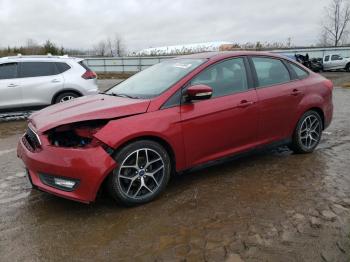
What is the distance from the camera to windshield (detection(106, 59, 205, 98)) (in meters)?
4.55

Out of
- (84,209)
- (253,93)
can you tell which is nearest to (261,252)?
(84,209)

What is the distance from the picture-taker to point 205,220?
375cm

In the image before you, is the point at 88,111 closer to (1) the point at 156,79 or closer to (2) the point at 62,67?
(1) the point at 156,79

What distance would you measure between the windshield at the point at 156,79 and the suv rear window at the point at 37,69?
5.24 m

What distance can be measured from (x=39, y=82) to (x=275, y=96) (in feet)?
21.7

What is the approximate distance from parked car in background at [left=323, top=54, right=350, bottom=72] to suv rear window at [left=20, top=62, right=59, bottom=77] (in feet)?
83.3

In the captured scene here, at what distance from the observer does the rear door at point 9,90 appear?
959cm

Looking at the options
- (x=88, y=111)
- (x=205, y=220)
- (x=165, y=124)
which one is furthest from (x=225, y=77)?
(x=205, y=220)

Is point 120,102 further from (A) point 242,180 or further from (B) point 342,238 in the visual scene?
(B) point 342,238

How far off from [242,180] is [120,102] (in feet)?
5.77

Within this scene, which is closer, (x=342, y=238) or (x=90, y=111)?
(x=342, y=238)

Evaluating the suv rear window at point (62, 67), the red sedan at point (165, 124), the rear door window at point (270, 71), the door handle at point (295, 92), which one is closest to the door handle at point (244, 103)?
the red sedan at point (165, 124)

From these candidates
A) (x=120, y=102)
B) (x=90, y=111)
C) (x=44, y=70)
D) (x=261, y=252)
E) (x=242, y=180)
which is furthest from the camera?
(x=44, y=70)

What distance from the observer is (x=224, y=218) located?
3.78m
